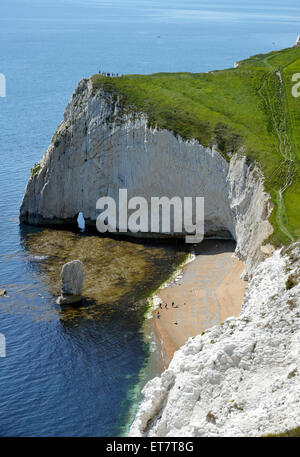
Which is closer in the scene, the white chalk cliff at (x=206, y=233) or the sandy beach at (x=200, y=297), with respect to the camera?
the white chalk cliff at (x=206, y=233)

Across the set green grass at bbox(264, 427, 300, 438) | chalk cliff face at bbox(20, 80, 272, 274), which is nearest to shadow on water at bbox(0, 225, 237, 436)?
chalk cliff face at bbox(20, 80, 272, 274)

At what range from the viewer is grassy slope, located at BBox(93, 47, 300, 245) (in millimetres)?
74375

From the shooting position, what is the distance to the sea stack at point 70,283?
2625 inches

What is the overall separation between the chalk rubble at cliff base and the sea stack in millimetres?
21493

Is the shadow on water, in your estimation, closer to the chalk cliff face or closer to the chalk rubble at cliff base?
the chalk cliff face

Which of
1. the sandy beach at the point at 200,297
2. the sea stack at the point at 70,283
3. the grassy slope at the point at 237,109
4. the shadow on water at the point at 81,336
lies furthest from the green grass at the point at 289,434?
the sea stack at the point at 70,283

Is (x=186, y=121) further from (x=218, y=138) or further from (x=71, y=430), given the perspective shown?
(x=71, y=430)

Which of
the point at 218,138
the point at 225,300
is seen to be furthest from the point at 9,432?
the point at 218,138

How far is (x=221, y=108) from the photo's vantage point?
286 feet

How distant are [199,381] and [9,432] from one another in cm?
1560

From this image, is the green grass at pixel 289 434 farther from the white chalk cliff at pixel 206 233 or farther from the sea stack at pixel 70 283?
the sea stack at pixel 70 283

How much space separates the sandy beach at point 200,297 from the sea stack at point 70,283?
29.5 feet

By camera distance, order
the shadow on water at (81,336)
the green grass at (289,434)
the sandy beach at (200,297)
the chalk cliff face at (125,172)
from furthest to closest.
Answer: the chalk cliff face at (125,172) < the sandy beach at (200,297) < the shadow on water at (81,336) < the green grass at (289,434)

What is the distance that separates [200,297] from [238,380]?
27869 mm
